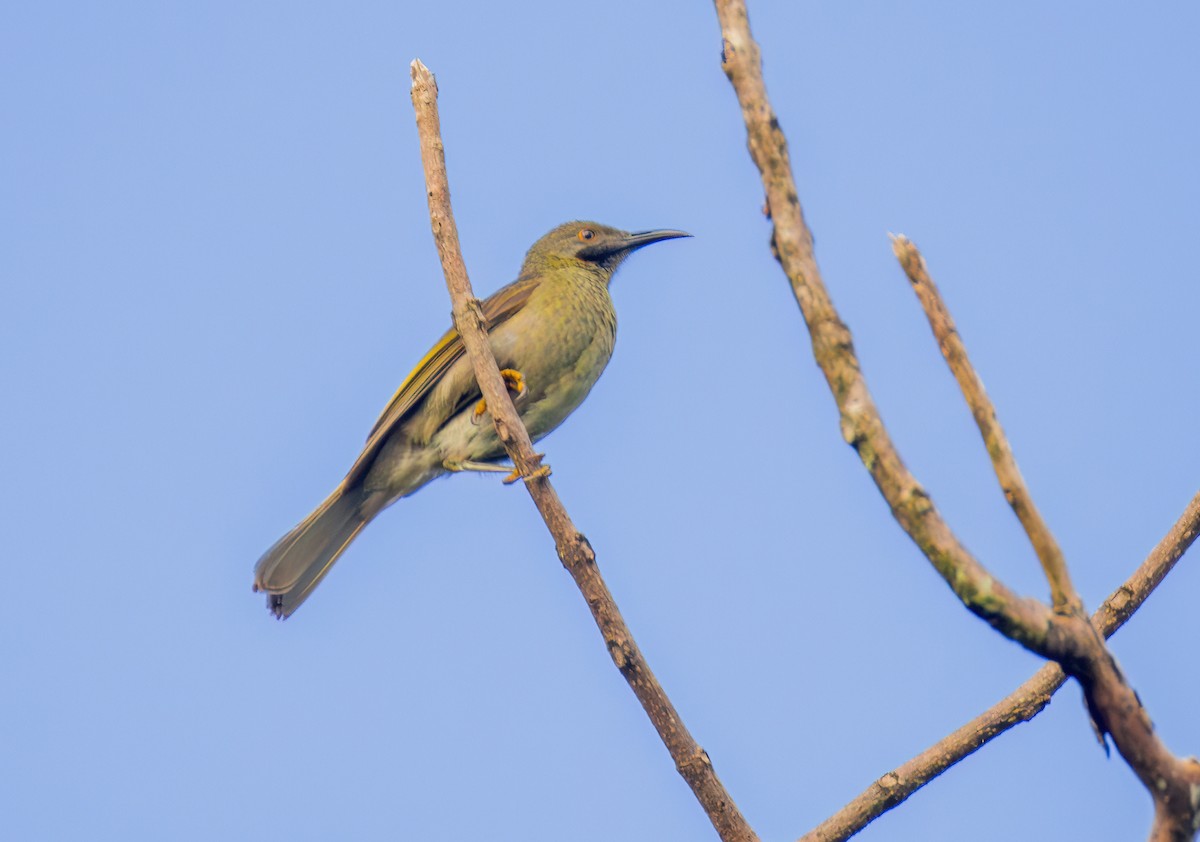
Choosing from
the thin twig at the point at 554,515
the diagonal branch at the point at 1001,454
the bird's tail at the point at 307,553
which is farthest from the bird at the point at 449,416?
the diagonal branch at the point at 1001,454

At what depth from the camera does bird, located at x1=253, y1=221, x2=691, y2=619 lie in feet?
23.3

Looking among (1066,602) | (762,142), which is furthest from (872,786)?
(762,142)

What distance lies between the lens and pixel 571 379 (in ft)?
23.9

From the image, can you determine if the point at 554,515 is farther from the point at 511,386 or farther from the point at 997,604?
the point at 997,604

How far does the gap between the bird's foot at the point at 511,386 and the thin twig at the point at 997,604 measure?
155 inches

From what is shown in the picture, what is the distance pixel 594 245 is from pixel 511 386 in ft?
6.29

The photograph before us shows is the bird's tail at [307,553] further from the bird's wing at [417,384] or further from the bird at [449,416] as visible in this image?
the bird's wing at [417,384]

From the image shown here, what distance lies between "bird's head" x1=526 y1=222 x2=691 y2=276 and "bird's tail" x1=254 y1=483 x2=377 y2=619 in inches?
85.4

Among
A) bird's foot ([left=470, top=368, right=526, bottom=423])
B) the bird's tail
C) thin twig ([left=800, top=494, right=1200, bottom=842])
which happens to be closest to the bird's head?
bird's foot ([left=470, top=368, right=526, bottom=423])

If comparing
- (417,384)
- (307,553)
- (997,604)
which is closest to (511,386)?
(417,384)

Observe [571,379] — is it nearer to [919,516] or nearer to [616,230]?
[616,230]

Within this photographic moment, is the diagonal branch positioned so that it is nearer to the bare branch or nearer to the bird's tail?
the bare branch

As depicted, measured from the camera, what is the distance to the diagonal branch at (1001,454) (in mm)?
2828

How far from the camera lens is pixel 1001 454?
2.83 m
